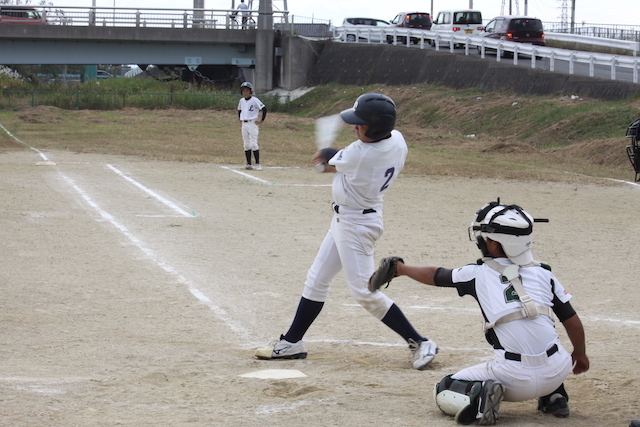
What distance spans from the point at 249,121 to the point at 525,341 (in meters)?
15.7

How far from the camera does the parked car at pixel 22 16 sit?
47.4 meters

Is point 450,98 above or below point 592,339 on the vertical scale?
above

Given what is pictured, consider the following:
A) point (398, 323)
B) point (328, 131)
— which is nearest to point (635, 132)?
point (328, 131)

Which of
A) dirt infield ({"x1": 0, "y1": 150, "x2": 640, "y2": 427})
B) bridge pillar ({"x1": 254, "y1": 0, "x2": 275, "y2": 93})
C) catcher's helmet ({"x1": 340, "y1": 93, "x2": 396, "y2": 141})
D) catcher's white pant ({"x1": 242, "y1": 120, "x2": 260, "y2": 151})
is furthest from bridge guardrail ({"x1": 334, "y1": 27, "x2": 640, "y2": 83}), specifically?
catcher's helmet ({"x1": 340, "y1": 93, "x2": 396, "y2": 141})

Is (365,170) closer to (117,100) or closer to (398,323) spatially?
(398,323)

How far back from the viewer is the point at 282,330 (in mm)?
7055

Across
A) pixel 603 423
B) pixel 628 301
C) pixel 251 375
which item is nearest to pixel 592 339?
pixel 628 301

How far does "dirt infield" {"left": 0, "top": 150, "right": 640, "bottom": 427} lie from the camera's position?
4879mm

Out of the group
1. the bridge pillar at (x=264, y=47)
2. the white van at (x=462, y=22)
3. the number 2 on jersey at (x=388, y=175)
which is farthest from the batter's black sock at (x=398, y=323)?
the bridge pillar at (x=264, y=47)

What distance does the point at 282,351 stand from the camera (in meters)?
6.11

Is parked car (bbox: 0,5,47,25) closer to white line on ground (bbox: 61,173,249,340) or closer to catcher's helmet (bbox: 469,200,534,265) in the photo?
white line on ground (bbox: 61,173,249,340)

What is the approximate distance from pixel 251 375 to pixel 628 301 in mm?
4245

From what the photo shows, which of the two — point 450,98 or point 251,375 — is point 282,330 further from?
point 450,98

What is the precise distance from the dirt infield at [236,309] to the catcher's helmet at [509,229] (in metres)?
0.96
